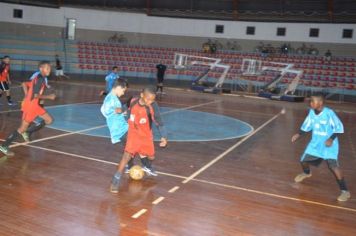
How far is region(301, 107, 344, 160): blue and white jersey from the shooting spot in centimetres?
654

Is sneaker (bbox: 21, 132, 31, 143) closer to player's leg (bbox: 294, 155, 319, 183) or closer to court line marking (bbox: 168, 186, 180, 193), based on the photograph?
court line marking (bbox: 168, 186, 180, 193)

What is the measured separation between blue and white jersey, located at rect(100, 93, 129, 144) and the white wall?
29.3 meters

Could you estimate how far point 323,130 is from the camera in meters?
6.67

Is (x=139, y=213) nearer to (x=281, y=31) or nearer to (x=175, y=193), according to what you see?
(x=175, y=193)

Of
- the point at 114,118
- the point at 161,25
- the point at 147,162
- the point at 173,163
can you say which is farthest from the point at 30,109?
the point at 161,25

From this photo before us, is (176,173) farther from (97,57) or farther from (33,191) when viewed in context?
(97,57)

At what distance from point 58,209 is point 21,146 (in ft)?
12.3

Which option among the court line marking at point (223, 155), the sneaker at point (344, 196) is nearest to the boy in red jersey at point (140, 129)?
the court line marking at point (223, 155)

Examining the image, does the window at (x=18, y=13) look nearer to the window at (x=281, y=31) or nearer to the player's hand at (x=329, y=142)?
the window at (x=281, y=31)

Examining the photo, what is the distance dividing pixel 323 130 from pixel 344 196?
1.13 m

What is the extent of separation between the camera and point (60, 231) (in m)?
4.75

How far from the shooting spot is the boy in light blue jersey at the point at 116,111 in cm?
662

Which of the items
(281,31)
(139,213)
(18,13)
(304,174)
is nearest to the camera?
(139,213)

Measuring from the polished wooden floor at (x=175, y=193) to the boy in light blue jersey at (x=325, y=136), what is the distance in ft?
1.53
